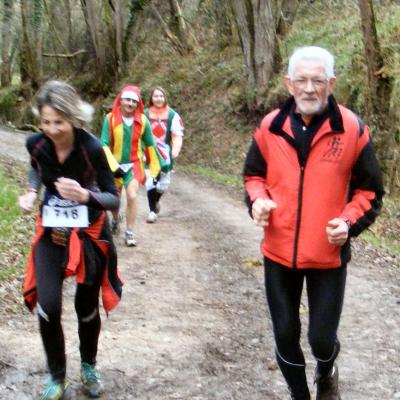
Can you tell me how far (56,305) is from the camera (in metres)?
4.04

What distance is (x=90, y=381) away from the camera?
180 inches

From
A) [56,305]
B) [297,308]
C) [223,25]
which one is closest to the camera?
[297,308]

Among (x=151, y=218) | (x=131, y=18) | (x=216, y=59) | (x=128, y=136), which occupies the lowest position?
(x=151, y=218)

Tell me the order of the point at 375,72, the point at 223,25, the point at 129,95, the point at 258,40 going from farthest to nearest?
the point at 223,25, the point at 258,40, the point at 375,72, the point at 129,95

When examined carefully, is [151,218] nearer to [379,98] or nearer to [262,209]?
[379,98]

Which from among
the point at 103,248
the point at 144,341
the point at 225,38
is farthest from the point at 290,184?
the point at 225,38

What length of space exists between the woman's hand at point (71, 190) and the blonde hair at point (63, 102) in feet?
1.17

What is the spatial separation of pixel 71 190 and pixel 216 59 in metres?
23.1

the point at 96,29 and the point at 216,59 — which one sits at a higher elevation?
the point at 96,29

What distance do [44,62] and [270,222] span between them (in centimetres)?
3531

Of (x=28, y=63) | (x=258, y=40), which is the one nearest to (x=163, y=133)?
(x=258, y=40)

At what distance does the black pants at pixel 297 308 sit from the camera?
373cm

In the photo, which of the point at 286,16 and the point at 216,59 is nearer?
the point at 286,16

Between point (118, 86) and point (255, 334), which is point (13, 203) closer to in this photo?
point (255, 334)
